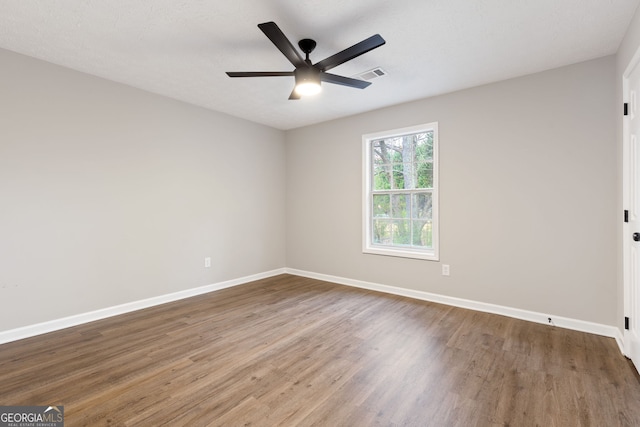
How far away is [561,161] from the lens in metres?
2.85

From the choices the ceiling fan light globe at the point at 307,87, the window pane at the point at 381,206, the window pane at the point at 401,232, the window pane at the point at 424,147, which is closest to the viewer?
the ceiling fan light globe at the point at 307,87

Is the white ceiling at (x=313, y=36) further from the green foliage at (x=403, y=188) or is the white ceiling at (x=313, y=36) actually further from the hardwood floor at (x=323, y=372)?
the hardwood floor at (x=323, y=372)

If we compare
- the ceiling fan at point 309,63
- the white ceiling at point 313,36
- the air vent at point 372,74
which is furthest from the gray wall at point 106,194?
the air vent at point 372,74

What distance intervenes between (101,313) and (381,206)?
3640 mm

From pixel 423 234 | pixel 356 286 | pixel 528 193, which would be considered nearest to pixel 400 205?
pixel 423 234

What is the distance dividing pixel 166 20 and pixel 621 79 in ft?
12.1

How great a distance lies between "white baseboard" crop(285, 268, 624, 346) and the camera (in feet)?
8.72

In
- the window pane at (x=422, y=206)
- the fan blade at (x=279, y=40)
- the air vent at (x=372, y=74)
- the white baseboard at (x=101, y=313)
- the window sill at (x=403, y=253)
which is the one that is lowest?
the white baseboard at (x=101, y=313)

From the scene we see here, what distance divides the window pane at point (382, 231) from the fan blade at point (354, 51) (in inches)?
98.4

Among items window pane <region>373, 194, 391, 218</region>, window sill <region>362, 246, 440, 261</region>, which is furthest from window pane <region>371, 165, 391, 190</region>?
window sill <region>362, 246, 440, 261</region>

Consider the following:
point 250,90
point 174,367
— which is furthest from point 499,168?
point 174,367

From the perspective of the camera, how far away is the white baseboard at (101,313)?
103 inches

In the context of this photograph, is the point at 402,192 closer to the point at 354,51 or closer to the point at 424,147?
the point at 424,147

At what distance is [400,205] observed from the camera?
13.4ft
